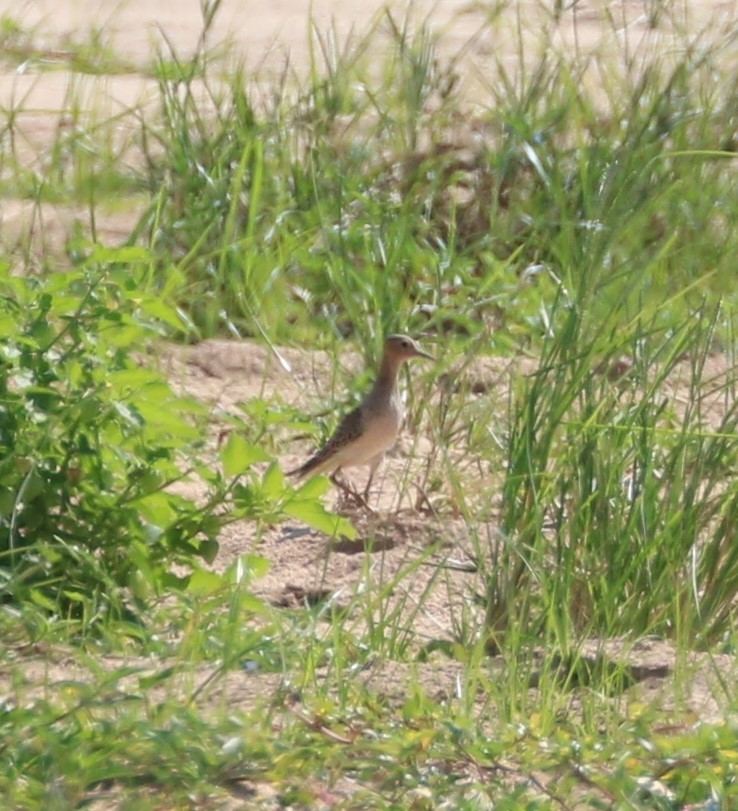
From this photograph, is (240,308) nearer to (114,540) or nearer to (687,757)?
(114,540)

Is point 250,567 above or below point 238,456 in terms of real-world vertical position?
below

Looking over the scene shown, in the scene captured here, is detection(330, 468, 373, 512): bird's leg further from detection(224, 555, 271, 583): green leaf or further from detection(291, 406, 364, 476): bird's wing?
detection(224, 555, 271, 583): green leaf

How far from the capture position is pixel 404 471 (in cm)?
557

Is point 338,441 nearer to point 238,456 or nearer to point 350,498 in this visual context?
point 350,498

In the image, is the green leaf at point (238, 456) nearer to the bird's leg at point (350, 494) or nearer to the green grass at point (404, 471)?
the green grass at point (404, 471)

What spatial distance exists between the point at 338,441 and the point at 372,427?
0.36 ft

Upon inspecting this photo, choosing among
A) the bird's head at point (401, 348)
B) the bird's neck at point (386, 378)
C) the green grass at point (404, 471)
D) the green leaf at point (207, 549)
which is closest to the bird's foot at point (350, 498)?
the green grass at point (404, 471)

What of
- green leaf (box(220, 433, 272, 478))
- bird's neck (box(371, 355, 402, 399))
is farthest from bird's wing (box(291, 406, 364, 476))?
green leaf (box(220, 433, 272, 478))

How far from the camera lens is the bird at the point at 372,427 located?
5.49 metres

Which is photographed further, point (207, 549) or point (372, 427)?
point (372, 427)

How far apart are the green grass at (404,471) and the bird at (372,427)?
141mm

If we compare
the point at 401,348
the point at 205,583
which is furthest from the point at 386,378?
the point at 205,583

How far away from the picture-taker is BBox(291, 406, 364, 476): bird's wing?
17.9ft

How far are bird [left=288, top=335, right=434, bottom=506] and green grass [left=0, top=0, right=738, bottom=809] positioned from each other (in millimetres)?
141
